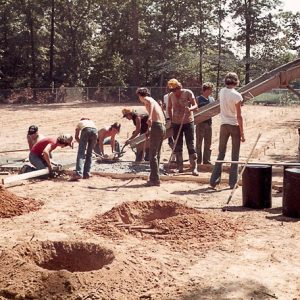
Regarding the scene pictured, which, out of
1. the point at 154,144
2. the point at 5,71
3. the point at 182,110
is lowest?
the point at 154,144

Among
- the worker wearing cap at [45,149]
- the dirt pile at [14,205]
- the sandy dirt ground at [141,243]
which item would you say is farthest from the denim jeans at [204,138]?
the dirt pile at [14,205]

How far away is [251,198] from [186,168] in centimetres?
336

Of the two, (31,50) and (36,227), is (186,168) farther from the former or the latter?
(31,50)

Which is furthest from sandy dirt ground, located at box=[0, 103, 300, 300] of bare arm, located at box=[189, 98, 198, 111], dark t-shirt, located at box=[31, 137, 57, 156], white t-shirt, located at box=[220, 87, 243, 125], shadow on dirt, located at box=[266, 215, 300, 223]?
bare arm, located at box=[189, 98, 198, 111]

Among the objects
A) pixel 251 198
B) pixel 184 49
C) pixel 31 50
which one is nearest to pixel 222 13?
pixel 184 49

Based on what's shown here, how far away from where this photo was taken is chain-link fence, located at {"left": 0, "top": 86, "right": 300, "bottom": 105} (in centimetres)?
3862

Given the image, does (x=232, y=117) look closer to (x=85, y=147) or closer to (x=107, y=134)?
(x=85, y=147)

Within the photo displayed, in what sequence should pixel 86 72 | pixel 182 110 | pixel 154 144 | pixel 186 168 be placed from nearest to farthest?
pixel 154 144 → pixel 182 110 → pixel 186 168 → pixel 86 72

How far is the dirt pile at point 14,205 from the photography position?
7.31 meters

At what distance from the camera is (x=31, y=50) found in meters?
42.5

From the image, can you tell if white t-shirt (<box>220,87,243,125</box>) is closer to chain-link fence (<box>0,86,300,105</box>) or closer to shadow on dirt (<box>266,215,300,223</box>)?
shadow on dirt (<box>266,215,300,223</box>)

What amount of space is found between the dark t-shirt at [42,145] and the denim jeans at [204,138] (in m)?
3.15

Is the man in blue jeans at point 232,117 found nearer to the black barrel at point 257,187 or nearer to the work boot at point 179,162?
the black barrel at point 257,187

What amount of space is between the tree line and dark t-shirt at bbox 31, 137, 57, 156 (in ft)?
108
